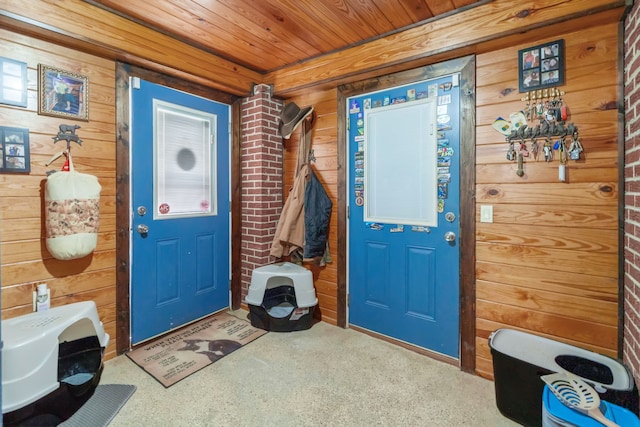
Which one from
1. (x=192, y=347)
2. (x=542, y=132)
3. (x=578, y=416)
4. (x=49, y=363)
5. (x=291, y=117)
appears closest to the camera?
(x=578, y=416)

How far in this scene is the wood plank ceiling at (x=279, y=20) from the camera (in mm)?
2066

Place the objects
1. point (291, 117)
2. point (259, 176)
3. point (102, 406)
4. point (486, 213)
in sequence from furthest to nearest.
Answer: point (259, 176), point (291, 117), point (486, 213), point (102, 406)

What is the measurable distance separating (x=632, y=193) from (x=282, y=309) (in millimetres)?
2502

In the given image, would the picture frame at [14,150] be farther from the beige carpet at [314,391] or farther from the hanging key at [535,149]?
the hanging key at [535,149]

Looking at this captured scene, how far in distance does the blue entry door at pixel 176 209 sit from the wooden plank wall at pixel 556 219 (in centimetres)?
221

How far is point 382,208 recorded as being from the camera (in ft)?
8.82

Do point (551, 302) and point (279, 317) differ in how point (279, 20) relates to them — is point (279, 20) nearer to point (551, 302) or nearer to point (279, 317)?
point (279, 317)

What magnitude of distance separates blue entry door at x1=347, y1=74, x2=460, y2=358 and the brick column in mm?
809

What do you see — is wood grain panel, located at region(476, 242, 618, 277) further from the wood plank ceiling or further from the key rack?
the wood plank ceiling

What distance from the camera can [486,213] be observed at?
221 centimetres

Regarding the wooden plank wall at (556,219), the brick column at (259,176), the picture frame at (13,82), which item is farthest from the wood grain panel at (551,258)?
the picture frame at (13,82)

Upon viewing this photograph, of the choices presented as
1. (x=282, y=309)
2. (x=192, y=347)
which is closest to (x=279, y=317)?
(x=282, y=309)

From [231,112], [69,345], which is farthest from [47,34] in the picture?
[69,345]

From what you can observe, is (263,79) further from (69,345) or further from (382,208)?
(69,345)
